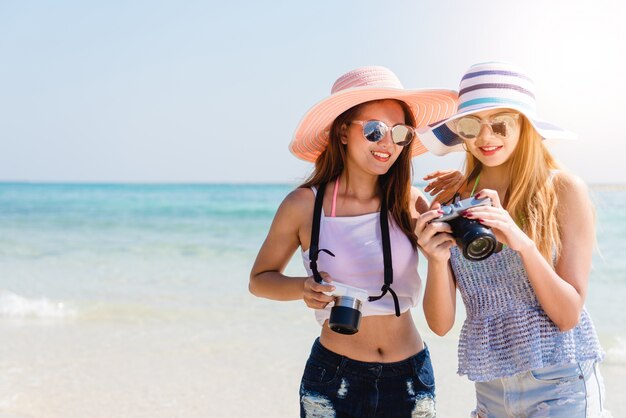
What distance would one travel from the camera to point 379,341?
8.28ft

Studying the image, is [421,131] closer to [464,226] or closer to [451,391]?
[464,226]

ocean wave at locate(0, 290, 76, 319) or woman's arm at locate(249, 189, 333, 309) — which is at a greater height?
woman's arm at locate(249, 189, 333, 309)

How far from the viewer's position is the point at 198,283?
865 centimetres

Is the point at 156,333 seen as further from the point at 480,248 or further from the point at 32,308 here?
the point at 480,248

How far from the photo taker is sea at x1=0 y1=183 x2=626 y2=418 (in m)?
4.59

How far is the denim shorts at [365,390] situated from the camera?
7.97 ft

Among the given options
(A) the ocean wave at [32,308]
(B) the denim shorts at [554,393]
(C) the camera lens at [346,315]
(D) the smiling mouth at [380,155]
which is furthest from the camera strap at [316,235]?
(A) the ocean wave at [32,308]

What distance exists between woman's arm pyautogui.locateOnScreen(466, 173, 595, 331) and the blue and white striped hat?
0.18 m

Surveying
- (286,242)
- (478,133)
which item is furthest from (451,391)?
(478,133)

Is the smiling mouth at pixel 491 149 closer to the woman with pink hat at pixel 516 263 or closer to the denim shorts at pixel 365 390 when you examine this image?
the woman with pink hat at pixel 516 263

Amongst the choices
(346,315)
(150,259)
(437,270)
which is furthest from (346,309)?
(150,259)

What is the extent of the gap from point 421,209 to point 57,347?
13.1ft

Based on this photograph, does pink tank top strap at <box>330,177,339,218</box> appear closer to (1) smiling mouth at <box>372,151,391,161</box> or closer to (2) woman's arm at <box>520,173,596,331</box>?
(1) smiling mouth at <box>372,151,391,161</box>

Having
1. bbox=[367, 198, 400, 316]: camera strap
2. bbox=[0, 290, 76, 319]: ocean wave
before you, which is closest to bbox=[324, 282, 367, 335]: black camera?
bbox=[367, 198, 400, 316]: camera strap
